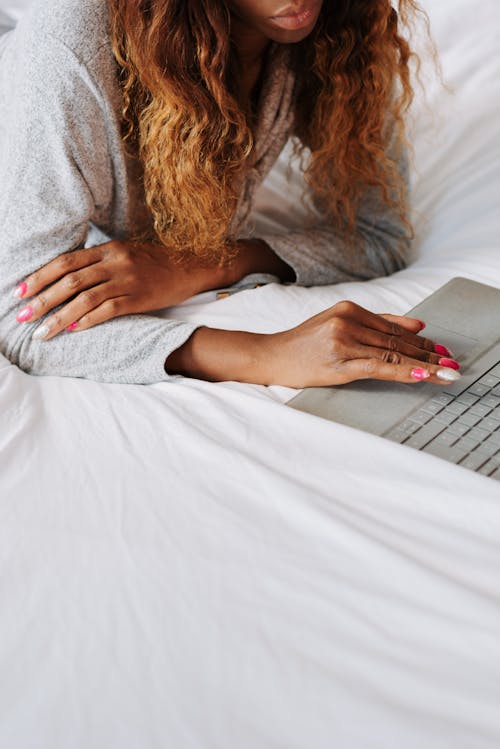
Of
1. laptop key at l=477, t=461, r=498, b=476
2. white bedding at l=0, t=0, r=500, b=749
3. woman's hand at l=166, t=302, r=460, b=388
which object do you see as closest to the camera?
white bedding at l=0, t=0, r=500, b=749

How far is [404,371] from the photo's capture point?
35.4 inches

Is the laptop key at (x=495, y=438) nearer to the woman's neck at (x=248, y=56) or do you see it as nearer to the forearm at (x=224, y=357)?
the forearm at (x=224, y=357)

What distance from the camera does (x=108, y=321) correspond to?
3.40 ft

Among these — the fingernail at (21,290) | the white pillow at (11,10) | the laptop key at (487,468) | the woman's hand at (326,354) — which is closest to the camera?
the laptop key at (487,468)

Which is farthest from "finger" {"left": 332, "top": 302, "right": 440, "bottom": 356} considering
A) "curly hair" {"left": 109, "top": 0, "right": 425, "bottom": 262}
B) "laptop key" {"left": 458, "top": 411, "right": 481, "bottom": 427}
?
"curly hair" {"left": 109, "top": 0, "right": 425, "bottom": 262}

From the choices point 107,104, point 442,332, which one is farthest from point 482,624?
point 107,104

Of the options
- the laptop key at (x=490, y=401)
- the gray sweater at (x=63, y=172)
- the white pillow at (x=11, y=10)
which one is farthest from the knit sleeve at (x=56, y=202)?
the white pillow at (x=11, y=10)

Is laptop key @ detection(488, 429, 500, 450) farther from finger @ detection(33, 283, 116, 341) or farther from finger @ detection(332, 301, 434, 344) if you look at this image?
finger @ detection(33, 283, 116, 341)

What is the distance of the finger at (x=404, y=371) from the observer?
0.90 meters

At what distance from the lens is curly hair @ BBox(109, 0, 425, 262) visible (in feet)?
3.23

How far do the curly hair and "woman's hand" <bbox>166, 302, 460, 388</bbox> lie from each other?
0.19m

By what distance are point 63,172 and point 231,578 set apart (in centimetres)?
52

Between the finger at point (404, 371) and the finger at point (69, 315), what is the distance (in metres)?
0.32

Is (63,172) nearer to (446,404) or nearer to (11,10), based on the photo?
(446,404)
